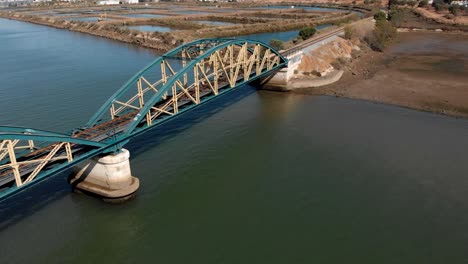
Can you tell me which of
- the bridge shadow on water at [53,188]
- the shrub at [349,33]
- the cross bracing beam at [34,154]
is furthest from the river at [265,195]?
the shrub at [349,33]

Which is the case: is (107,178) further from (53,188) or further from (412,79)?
(412,79)

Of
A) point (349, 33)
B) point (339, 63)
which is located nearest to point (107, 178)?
point (339, 63)

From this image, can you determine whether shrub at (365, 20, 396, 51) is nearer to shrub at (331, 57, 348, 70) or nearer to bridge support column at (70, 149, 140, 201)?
shrub at (331, 57, 348, 70)

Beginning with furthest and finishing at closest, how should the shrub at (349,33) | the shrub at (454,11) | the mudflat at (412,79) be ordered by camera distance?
the shrub at (454,11) < the shrub at (349,33) < the mudflat at (412,79)

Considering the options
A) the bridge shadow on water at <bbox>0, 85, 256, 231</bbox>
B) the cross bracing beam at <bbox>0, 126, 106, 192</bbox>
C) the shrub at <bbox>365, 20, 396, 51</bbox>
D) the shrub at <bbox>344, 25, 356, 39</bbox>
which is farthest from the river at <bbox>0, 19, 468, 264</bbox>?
the shrub at <bbox>365, 20, 396, 51</bbox>

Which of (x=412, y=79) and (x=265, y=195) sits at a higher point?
(x=412, y=79)

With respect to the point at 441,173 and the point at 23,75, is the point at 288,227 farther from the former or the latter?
the point at 23,75

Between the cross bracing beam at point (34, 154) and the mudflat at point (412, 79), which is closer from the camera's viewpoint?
the cross bracing beam at point (34, 154)

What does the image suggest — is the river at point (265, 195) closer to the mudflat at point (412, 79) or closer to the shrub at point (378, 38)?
the mudflat at point (412, 79)
